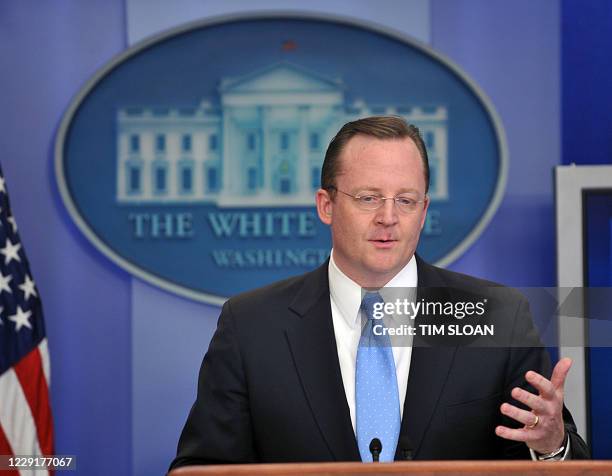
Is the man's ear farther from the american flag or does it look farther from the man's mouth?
the american flag

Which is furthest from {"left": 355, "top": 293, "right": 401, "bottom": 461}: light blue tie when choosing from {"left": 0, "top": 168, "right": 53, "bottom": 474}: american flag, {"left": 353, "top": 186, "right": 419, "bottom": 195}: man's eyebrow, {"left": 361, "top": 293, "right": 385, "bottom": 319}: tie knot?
{"left": 0, "top": 168, "right": 53, "bottom": 474}: american flag

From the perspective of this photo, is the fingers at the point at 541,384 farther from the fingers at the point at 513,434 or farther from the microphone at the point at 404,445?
the microphone at the point at 404,445

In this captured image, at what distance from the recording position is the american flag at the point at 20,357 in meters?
2.72

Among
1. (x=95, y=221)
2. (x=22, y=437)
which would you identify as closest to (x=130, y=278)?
(x=95, y=221)

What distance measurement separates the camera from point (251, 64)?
300cm

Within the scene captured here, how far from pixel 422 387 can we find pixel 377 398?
9 centimetres

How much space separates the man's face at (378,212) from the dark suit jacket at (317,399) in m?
0.11

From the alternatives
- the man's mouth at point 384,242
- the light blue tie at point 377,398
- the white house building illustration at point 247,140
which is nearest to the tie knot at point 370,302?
the light blue tie at point 377,398

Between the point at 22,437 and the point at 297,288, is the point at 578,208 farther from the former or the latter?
the point at 22,437

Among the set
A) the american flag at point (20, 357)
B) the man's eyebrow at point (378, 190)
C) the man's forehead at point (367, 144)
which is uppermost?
the man's forehead at point (367, 144)

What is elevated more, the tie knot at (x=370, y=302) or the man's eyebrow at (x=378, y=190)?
the man's eyebrow at (x=378, y=190)

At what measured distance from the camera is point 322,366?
5.48 ft

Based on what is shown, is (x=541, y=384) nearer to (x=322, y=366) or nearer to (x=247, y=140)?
(x=322, y=366)

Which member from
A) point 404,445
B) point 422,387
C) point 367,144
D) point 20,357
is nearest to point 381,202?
point 367,144
